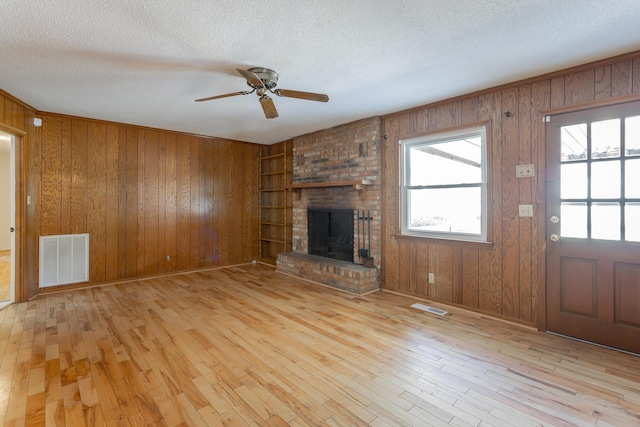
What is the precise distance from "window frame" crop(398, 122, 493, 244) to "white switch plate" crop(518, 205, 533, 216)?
0.29 m

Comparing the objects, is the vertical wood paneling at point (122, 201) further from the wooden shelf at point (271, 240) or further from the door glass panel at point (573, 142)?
the door glass panel at point (573, 142)

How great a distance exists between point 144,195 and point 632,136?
6.21 metres

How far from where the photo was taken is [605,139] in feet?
8.77

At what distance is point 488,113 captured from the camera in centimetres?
335

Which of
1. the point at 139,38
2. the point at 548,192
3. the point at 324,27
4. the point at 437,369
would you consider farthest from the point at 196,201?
the point at 548,192

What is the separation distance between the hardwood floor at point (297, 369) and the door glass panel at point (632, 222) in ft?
3.25

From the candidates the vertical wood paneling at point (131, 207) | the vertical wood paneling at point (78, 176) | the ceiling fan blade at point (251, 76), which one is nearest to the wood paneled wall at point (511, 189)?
the ceiling fan blade at point (251, 76)

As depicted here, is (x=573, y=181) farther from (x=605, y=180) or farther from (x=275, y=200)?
(x=275, y=200)

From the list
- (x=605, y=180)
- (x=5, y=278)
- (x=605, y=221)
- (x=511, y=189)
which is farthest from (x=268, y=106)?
(x=5, y=278)

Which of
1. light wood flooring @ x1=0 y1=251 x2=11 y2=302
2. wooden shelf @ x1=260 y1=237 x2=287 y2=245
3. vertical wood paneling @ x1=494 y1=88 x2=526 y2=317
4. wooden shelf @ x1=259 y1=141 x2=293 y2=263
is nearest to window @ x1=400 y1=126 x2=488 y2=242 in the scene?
vertical wood paneling @ x1=494 y1=88 x2=526 y2=317

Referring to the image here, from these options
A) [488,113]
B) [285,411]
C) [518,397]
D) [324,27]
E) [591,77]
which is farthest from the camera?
[488,113]

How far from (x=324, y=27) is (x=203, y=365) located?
8.96 feet

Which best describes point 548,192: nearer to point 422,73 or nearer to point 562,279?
point 562,279

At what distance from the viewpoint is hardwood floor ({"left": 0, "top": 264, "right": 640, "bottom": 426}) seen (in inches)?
71.3
